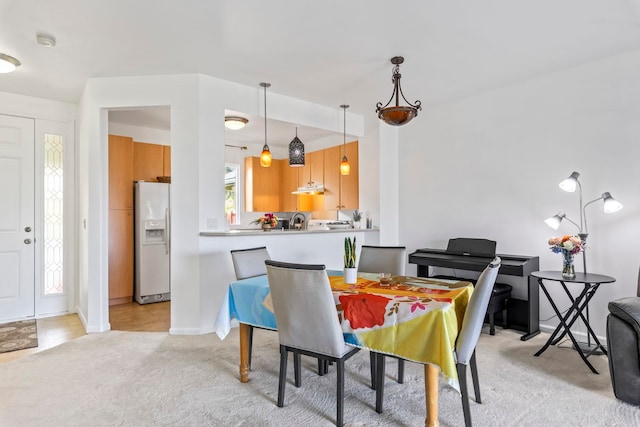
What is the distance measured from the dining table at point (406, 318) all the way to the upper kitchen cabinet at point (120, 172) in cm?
332

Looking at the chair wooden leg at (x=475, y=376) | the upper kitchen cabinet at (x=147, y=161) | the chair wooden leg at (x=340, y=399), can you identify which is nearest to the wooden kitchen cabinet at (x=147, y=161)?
the upper kitchen cabinet at (x=147, y=161)

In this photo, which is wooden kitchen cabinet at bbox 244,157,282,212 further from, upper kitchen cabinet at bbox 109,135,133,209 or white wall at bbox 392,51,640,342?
white wall at bbox 392,51,640,342

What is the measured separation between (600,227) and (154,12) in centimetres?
406

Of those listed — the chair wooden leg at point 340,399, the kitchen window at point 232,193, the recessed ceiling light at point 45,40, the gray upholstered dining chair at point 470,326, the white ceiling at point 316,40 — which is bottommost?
the chair wooden leg at point 340,399

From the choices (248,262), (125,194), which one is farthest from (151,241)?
(248,262)

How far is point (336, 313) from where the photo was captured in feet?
6.62

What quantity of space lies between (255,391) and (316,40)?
2.62 m

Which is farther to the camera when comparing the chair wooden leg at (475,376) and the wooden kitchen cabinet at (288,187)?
the wooden kitchen cabinet at (288,187)

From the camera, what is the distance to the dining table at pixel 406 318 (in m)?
1.85

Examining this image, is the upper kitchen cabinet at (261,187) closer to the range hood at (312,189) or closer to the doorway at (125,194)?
the range hood at (312,189)

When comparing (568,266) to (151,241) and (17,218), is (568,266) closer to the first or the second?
(151,241)

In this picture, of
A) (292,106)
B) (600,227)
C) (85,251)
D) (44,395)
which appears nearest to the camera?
(44,395)

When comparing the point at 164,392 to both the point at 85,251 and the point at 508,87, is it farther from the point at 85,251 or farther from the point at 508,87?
the point at 508,87

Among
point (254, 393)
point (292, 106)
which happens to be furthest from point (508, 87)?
point (254, 393)
